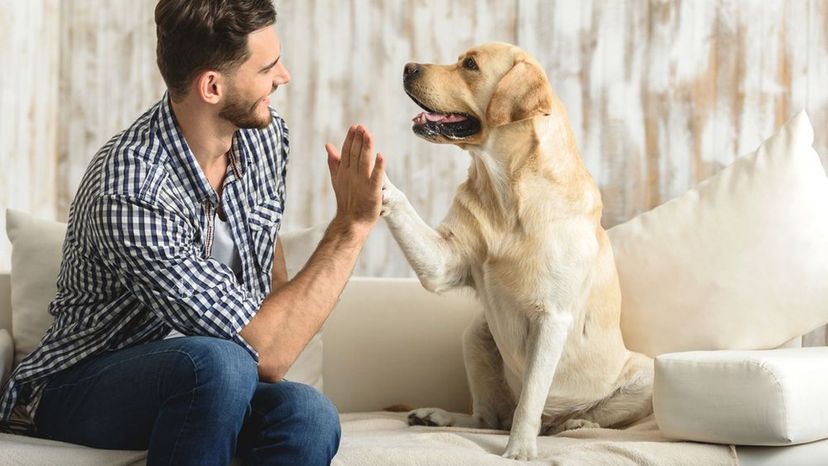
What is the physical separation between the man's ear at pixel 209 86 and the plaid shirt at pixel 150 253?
0.07 m

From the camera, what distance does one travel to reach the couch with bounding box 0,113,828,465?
167 centimetres

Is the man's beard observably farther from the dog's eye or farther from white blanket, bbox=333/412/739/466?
white blanket, bbox=333/412/739/466

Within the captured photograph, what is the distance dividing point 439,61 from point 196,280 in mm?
1413

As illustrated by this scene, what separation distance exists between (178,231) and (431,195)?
49.8 inches

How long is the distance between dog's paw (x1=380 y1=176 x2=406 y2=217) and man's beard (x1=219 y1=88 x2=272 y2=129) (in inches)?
11.6

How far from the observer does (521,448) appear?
1780 millimetres

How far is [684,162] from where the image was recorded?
2705 mm

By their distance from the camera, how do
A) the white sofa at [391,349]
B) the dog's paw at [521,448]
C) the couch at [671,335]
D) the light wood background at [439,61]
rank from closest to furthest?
1. the couch at [671,335]
2. the dog's paw at [521,448]
3. the white sofa at [391,349]
4. the light wood background at [439,61]

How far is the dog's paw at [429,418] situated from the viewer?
2111 mm

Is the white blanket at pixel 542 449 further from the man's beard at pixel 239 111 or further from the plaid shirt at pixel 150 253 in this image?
the man's beard at pixel 239 111

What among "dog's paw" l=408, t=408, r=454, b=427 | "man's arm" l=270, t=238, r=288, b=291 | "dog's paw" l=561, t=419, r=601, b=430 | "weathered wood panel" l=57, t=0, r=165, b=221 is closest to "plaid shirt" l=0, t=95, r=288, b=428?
"man's arm" l=270, t=238, r=288, b=291

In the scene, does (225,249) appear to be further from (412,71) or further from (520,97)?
(520,97)

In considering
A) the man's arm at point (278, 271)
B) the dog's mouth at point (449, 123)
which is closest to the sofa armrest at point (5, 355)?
the man's arm at point (278, 271)

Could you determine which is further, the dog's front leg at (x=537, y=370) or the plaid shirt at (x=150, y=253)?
the dog's front leg at (x=537, y=370)
